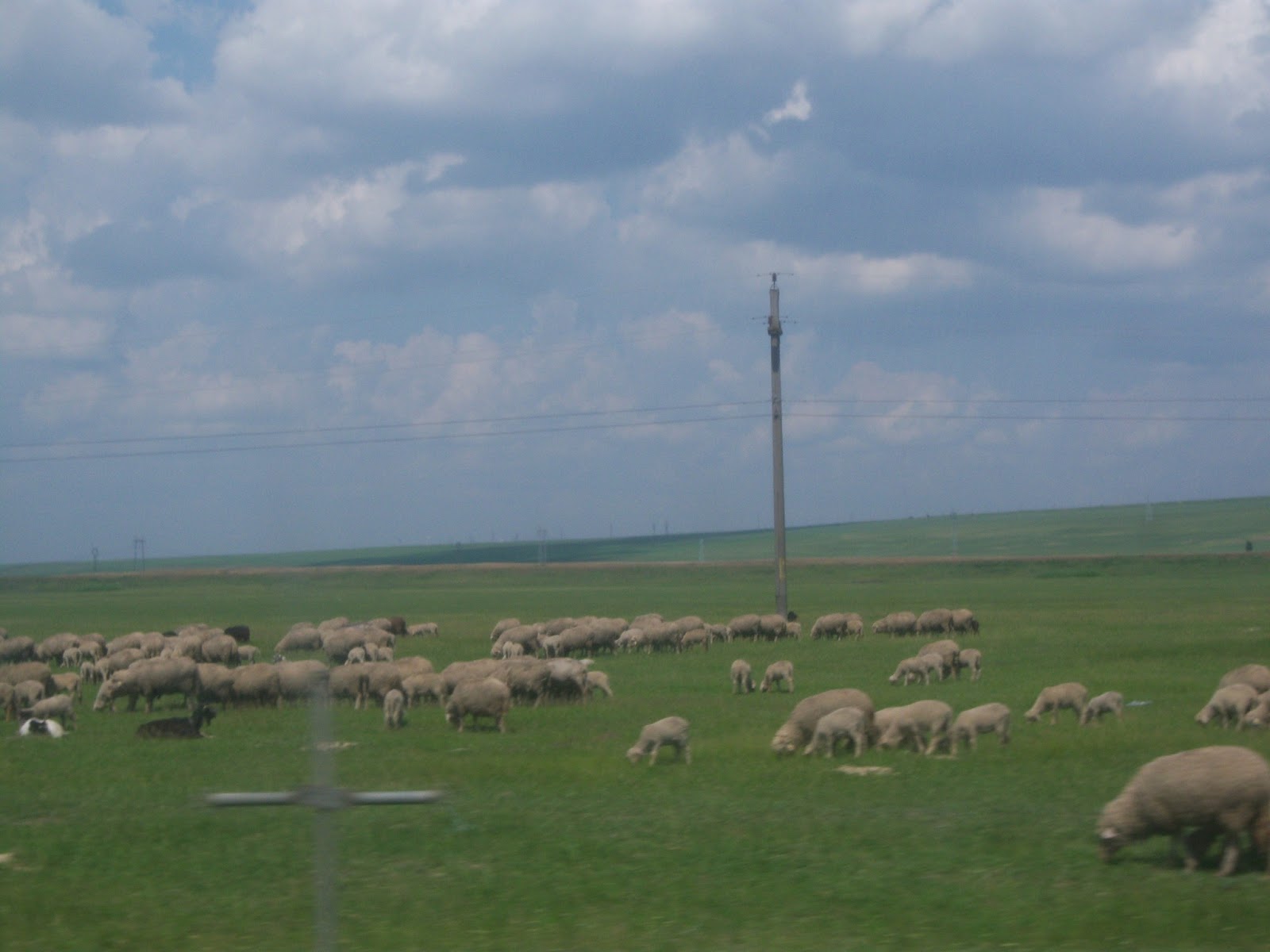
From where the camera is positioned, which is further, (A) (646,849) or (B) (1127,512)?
(B) (1127,512)

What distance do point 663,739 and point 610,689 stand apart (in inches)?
384

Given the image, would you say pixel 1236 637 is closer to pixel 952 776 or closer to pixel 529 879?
pixel 952 776

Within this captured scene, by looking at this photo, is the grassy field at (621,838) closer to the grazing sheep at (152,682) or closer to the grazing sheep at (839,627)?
the grazing sheep at (152,682)

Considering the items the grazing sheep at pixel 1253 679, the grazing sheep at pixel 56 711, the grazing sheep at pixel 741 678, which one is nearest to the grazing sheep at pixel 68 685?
the grazing sheep at pixel 56 711

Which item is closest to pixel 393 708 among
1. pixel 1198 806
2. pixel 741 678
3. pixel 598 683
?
pixel 598 683

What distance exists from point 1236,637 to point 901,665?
15441 mm

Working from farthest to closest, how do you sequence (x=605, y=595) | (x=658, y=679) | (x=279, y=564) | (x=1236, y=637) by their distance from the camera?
(x=605, y=595) < (x=1236, y=637) < (x=658, y=679) < (x=279, y=564)

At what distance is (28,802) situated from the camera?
51.5 feet

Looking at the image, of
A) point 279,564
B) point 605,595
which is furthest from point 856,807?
point 605,595

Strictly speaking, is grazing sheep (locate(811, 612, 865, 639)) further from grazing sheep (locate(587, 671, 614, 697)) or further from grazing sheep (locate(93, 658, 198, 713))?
grazing sheep (locate(93, 658, 198, 713))

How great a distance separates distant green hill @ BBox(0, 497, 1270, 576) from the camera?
9669 cm

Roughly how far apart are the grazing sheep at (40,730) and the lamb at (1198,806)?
717 inches

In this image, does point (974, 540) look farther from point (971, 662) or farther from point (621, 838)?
point (621, 838)

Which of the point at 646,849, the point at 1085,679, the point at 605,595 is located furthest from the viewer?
the point at 605,595
